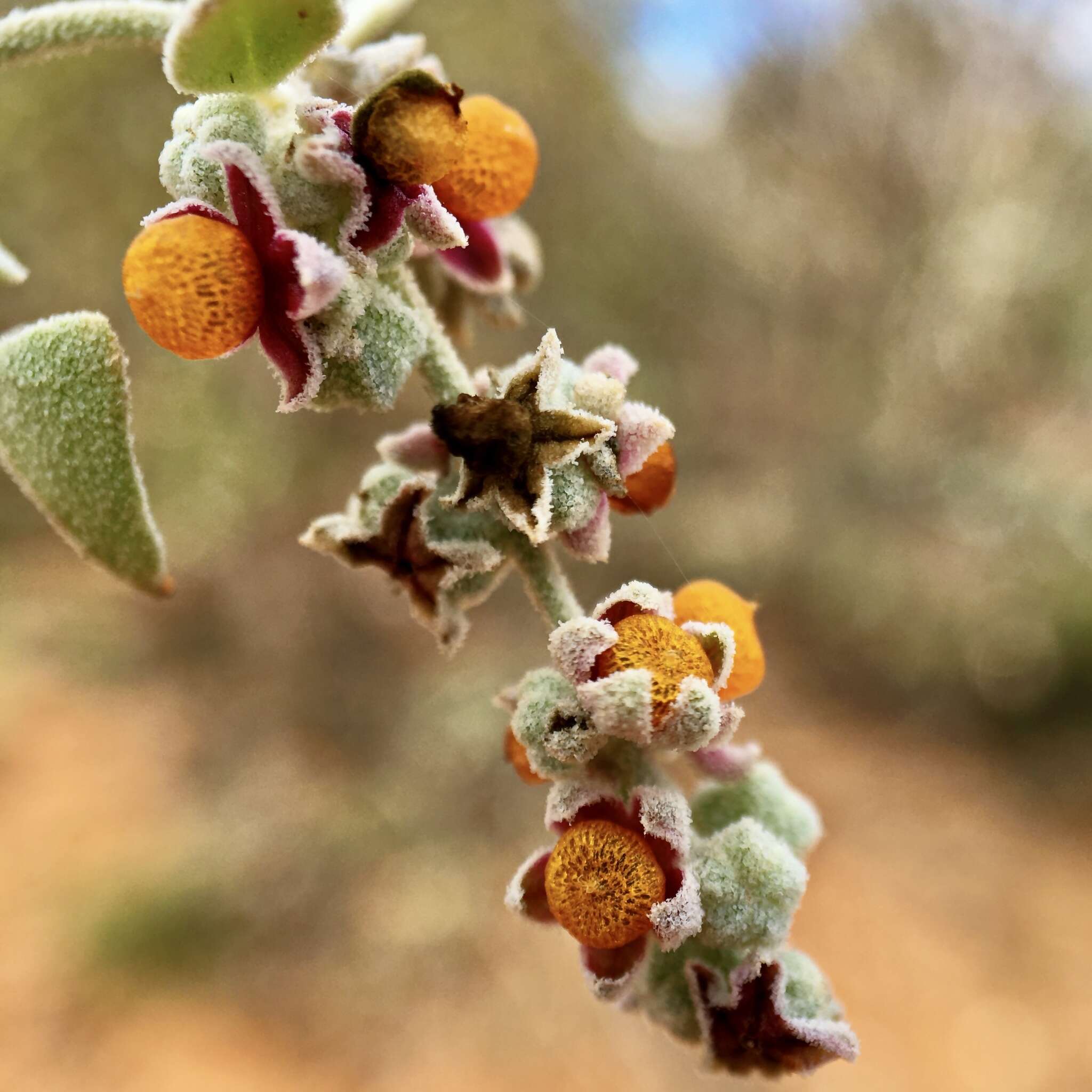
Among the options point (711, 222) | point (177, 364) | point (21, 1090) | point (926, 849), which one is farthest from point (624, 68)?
point (21, 1090)

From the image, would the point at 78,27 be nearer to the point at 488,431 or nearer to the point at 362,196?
the point at 362,196

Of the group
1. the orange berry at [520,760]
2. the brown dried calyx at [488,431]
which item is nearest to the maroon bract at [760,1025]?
the orange berry at [520,760]

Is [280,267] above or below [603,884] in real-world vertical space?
above

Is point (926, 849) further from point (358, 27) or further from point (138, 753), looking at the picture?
point (358, 27)

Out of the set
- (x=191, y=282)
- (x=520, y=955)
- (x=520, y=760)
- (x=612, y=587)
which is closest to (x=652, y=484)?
(x=520, y=760)

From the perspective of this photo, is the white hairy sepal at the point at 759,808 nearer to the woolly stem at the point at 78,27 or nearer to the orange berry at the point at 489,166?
the orange berry at the point at 489,166
